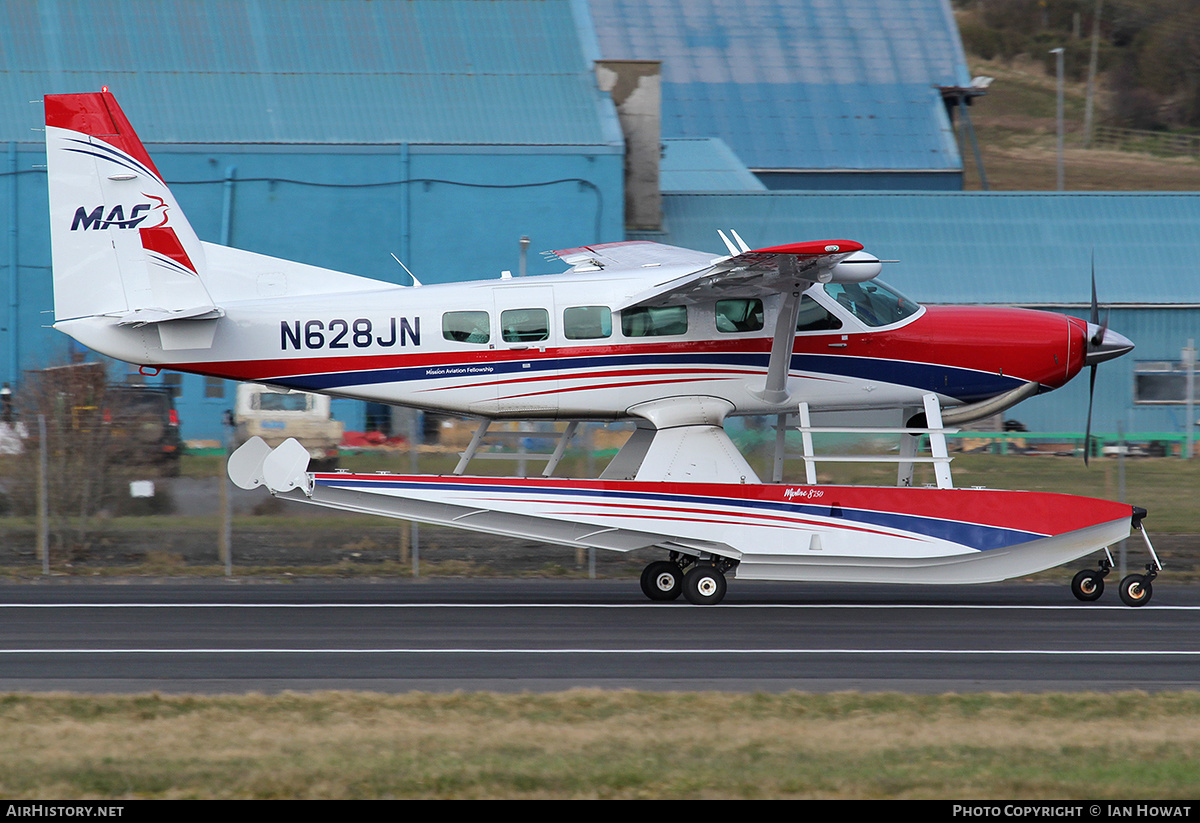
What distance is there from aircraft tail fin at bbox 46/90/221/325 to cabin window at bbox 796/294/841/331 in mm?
6129

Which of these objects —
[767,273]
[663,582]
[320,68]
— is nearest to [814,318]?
[767,273]

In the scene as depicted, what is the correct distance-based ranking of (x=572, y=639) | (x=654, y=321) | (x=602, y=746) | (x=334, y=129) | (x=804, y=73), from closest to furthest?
(x=602, y=746), (x=572, y=639), (x=654, y=321), (x=334, y=129), (x=804, y=73)

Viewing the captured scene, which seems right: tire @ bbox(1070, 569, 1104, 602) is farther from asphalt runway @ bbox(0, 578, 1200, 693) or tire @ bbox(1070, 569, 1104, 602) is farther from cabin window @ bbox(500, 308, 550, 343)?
cabin window @ bbox(500, 308, 550, 343)

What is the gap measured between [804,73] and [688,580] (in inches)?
1247

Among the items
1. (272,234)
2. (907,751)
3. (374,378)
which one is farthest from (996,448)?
(272,234)

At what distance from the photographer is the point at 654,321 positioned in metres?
13.2

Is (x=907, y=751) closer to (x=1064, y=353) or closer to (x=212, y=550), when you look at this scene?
(x=1064, y=353)

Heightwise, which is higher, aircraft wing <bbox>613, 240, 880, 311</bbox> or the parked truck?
→ aircraft wing <bbox>613, 240, 880, 311</bbox>

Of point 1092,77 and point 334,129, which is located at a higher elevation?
point 1092,77

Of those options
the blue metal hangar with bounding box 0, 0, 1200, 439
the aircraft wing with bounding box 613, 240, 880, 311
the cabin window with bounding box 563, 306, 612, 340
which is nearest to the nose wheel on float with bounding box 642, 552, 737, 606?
the cabin window with bounding box 563, 306, 612, 340

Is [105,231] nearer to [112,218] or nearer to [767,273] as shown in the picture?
[112,218]

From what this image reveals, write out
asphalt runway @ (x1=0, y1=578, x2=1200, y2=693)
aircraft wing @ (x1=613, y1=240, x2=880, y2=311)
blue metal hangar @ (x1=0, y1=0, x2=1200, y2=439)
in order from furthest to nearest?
blue metal hangar @ (x1=0, y1=0, x2=1200, y2=439) → aircraft wing @ (x1=613, y1=240, x2=880, y2=311) → asphalt runway @ (x1=0, y1=578, x2=1200, y2=693)

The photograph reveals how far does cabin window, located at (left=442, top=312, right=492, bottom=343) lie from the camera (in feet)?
42.8

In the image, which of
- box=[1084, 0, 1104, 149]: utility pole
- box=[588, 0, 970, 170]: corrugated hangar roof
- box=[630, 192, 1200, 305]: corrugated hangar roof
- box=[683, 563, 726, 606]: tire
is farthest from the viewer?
box=[1084, 0, 1104, 149]: utility pole
